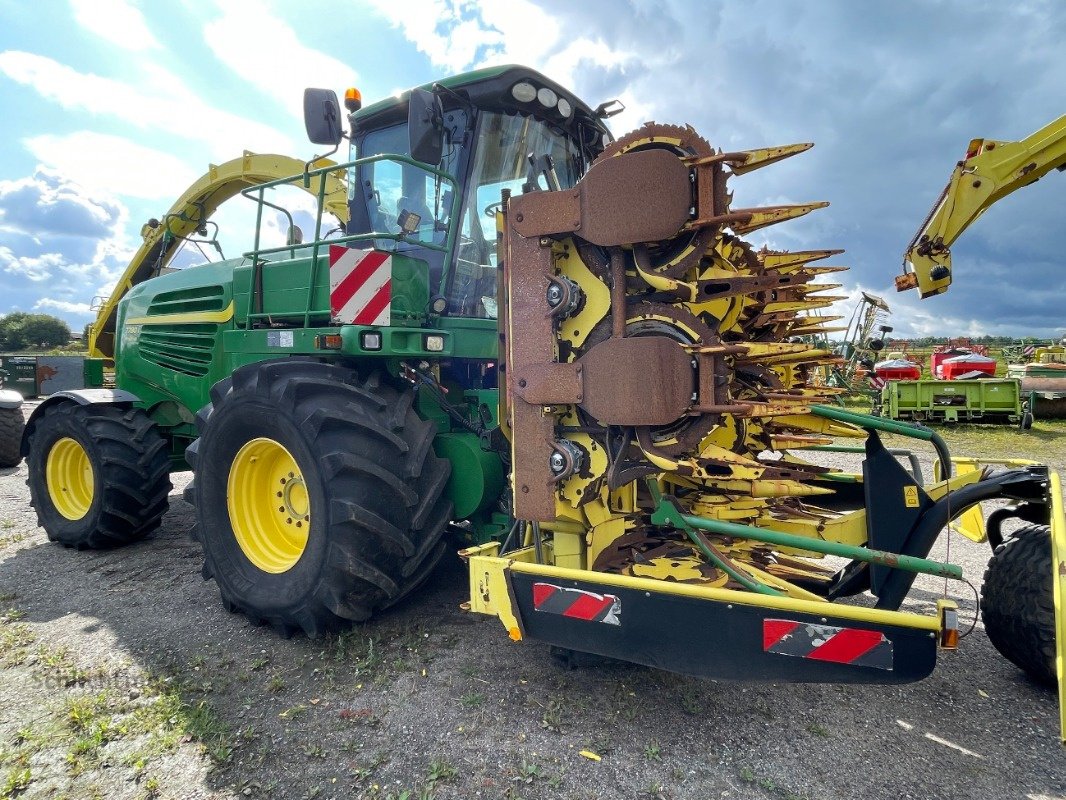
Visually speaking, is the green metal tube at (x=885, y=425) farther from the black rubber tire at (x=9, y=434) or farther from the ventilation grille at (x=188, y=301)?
the black rubber tire at (x=9, y=434)

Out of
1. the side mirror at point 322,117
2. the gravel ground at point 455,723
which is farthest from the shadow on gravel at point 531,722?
the side mirror at point 322,117

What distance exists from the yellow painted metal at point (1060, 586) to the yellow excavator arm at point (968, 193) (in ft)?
11.7

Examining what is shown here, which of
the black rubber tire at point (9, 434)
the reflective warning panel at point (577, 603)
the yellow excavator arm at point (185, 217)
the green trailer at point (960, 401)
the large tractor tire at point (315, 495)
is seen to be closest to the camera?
the reflective warning panel at point (577, 603)

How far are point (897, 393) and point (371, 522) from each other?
13608 mm

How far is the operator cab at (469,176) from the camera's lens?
360cm

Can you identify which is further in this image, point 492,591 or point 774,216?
point 774,216

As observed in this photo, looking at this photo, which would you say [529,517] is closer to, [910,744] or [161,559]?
[910,744]

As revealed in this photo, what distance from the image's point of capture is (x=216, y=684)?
2.94 m

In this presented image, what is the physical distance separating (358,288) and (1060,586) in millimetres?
3198

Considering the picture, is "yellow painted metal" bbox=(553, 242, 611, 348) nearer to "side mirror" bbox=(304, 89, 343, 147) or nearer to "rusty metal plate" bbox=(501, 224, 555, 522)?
"rusty metal plate" bbox=(501, 224, 555, 522)

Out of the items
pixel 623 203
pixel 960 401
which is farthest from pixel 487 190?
pixel 960 401

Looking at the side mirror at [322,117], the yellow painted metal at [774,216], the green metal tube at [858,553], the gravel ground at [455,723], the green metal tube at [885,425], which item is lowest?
the gravel ground at [455,723]

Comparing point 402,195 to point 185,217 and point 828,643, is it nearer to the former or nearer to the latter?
point 828,643

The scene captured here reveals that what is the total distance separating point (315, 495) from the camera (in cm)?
303
